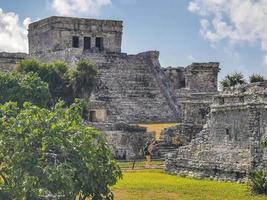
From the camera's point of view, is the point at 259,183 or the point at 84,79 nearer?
the point at 259,183

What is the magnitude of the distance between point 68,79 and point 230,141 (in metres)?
17.7

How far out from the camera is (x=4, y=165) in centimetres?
1430

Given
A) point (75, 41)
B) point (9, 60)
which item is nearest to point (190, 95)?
point (75, 41)

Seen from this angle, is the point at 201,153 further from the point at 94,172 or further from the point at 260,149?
the point at 94,172

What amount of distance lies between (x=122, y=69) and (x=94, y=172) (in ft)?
104

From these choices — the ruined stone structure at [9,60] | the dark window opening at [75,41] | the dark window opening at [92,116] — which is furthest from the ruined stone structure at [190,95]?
the ruined stone structure at [9,60]

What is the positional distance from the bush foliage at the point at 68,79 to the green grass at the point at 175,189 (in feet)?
53.3

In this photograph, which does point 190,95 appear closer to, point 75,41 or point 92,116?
point 75,41

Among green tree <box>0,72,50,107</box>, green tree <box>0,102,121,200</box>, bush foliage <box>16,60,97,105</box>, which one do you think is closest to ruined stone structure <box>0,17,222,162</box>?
bush foliage <box>16,60,97,105</box>

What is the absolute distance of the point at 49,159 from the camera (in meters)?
14.4

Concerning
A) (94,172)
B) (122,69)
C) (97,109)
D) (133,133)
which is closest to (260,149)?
(94,172)

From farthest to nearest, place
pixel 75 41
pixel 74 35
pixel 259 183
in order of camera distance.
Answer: pixel 75 41 < pixel 74 35 < pixel 259 183

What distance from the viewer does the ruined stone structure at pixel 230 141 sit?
21.0 meters

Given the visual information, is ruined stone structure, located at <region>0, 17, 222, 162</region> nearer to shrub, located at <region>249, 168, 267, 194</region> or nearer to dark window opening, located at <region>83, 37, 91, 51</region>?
dark window opening, located at <region>83, 37, 91, 51</region>
